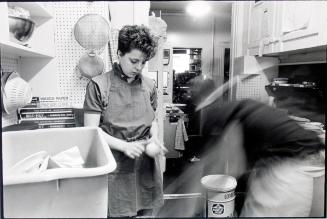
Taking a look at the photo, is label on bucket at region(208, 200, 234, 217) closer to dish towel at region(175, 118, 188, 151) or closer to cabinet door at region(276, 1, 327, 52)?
dish towel at region(175, 118, 188, 151)

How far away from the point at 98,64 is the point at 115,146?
35 cm

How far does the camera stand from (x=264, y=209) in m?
0.82

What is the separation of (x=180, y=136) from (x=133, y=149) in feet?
0.73

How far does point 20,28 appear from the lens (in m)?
0.77

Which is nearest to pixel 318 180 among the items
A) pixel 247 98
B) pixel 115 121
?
pixel 247 98

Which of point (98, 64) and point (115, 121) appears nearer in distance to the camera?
point (115, 121)

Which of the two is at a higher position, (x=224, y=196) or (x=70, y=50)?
(x=70, y=50)

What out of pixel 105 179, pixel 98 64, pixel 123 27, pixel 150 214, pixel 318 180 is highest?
pixel 123 27

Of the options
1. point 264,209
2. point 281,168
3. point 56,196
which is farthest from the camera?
point 281,168

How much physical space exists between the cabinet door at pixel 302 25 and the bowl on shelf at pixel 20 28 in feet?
2.74

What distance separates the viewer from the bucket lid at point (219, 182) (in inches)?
41.4

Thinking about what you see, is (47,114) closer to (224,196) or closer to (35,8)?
(35,8)

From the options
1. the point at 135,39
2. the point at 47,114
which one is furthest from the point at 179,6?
the point at 47,114

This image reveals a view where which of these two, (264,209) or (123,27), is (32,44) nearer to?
(123,27)
